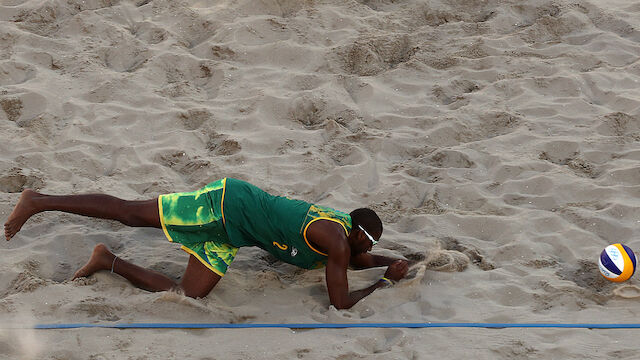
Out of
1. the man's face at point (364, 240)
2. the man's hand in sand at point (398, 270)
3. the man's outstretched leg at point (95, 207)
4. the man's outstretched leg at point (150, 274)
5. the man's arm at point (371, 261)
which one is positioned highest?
the man's outstretched leg at point (95, 207)

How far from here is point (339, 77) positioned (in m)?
5.35

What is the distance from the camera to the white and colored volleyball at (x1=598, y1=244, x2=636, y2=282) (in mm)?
3572

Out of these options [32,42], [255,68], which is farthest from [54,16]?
[255,68]

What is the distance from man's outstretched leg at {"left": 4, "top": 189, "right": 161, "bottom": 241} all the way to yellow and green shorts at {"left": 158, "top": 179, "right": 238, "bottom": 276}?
0.07 m

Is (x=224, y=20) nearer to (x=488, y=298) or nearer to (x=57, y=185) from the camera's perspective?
(x=57, y=185)

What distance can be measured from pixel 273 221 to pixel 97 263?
2.85ft

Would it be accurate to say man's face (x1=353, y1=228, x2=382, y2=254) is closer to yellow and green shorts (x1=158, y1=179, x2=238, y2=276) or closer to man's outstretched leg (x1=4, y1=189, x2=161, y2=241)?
yellow and green shorts (x1=158, y1=179, x2=238, y2=276)

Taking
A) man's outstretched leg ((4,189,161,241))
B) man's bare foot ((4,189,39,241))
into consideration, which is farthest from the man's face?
man's bare foot ((4,189,39,241))

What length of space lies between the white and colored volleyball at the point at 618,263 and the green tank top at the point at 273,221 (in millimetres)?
1264

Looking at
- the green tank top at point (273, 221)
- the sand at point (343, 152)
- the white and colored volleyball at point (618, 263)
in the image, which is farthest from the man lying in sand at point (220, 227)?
the white and colored volleyball at point (618, 263)

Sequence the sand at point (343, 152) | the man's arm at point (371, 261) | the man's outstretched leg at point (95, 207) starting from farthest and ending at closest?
the man's arm at point (371, 261), the man's outstretched leg at point (95, 207), the sand at point (343, 152)

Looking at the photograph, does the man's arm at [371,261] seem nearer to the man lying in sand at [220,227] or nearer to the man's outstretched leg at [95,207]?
the man lying in sand at [220,227]

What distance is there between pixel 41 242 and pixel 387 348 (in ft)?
6.14

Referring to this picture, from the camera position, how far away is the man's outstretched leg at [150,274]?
3.54 meters
